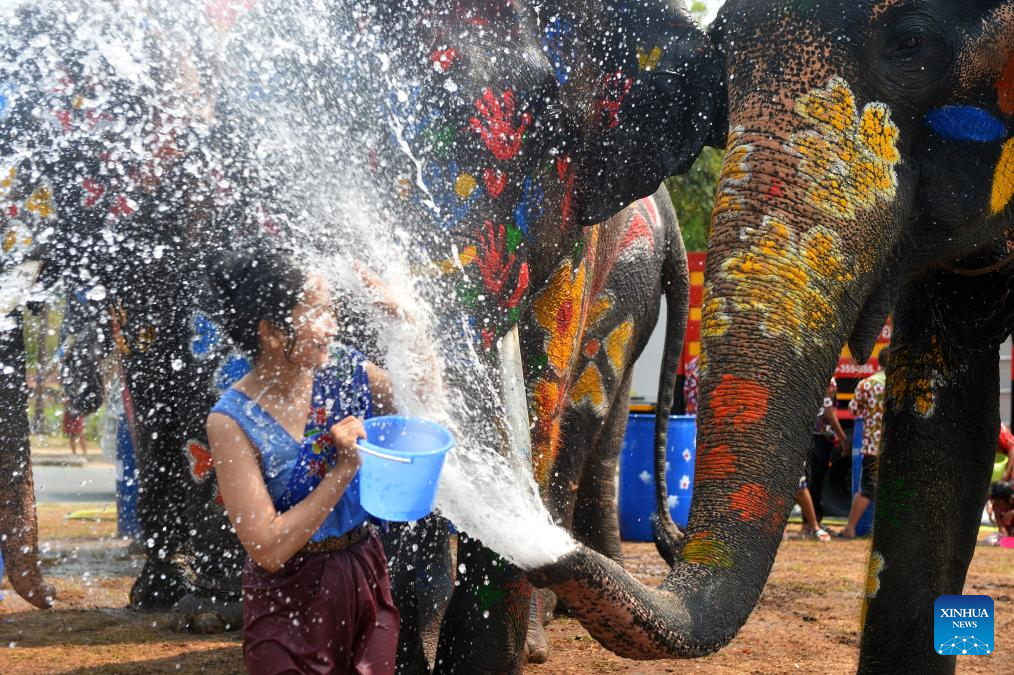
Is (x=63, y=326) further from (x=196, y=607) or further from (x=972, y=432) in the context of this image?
(x=972, y=432)

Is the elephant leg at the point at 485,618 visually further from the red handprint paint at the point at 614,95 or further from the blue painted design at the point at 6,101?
the blue painted design at the point at 6,101

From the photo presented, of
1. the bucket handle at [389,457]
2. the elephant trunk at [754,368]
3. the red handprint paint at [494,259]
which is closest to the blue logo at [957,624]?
the elephant trunk at [754,368]

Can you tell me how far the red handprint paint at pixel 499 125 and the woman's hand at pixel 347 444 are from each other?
162 cm

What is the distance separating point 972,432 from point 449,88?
1873mm

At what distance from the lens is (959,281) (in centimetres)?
380

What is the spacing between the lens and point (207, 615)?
532 cm

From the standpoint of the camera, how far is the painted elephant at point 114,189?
469 centimetres

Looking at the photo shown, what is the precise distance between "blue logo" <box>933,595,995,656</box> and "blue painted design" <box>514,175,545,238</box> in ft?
5.59

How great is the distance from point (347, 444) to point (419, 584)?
235 cm

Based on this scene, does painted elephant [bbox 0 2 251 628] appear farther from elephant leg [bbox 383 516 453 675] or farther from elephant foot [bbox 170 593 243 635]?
elephant leg [bbox 383 516 453 675]

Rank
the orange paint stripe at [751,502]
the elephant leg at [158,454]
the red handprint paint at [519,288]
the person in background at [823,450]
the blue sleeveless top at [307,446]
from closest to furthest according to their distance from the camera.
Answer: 1. the orange paint stripe at [751,502]
2. the blue sleeveless top at [307,446]
3. the red handprint paint at [519,288]
4. the elephant leg at [158,454]
5. the person in background at [823,450]

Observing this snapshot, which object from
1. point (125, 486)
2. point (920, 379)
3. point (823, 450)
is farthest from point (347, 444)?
point (823, 450)

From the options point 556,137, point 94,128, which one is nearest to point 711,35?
point 556,137

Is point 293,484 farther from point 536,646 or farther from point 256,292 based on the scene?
point 536,646
